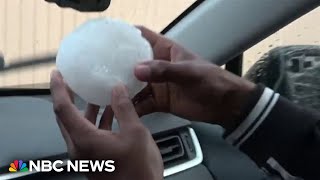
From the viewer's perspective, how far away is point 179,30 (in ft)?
7.48

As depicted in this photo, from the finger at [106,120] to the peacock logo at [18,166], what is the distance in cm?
31

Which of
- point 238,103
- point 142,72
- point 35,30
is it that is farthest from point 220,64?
point 142,72

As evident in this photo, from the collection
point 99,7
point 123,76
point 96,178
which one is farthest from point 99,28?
point 99,7

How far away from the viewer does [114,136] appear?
1262mm

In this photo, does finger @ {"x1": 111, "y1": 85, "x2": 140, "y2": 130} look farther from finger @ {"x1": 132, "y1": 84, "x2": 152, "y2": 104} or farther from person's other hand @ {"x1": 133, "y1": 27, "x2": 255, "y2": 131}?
finger @ {"x1": 132, "y1": 84, "x2": 152, "y2": 104}

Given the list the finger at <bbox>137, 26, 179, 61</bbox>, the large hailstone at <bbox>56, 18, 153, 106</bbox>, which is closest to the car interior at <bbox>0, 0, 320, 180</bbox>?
the finger at <bbox>137, 26, 179, 61</bbox>

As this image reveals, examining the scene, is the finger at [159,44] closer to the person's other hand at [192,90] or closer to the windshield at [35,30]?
the person's other hand at [192,90]

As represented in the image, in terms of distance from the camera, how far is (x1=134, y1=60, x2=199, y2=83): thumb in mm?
1330

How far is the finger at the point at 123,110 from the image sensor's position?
1.25 metres

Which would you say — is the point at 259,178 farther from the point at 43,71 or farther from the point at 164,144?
the point at 43,71

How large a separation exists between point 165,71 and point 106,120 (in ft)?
0.47

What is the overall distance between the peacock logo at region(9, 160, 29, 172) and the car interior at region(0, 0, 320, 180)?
233 millimetres

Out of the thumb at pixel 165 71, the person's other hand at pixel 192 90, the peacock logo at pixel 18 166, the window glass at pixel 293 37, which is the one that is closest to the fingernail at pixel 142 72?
the thumb at pixel 165 71

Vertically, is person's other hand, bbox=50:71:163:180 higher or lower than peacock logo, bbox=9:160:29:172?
higher
